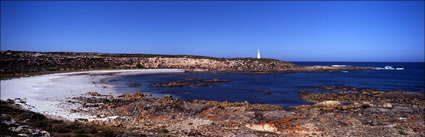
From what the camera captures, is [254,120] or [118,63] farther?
[118,63]

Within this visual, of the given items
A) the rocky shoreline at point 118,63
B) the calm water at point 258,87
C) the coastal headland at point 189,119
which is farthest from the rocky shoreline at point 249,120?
the rocky shoreline at point 118,63

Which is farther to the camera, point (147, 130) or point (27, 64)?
point (27, 64)

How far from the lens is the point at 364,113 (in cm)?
1398

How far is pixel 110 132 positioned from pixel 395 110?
1438cm

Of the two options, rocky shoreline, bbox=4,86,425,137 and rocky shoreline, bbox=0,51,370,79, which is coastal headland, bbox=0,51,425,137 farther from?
rocky shoreline, bbox=0,51,370,79

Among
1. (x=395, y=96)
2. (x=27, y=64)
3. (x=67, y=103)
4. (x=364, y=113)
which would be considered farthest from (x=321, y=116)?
(x=27, y=64)

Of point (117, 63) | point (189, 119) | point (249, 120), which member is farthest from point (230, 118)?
point (117, 63)

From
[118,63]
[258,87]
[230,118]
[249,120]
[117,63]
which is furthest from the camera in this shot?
[118,63]

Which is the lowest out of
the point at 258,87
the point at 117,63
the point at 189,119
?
the point at 189,119

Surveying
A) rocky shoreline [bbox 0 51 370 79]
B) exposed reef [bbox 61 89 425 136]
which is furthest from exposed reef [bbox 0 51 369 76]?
exposed reef [bbox 61 89 425 136]

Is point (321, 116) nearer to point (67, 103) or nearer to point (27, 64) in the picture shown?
point (67, 103)

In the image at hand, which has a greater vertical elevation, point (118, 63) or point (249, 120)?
point (118, 63)

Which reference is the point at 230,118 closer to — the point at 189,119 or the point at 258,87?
the point at 189,119

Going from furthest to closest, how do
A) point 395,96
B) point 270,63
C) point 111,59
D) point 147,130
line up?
point 270,63, point 111,59, point 395,96, point 147,130
